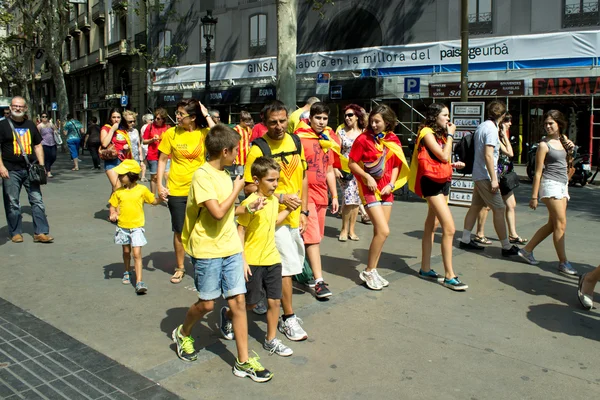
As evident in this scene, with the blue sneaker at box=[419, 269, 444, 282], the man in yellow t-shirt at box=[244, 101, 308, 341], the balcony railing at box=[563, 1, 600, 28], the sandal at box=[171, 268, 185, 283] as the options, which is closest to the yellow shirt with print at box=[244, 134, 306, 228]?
the man in yellow t-shirt at box=[244, 101, 308, 341]

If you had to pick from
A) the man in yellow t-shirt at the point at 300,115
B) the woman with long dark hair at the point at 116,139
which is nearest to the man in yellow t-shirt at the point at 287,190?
the man in yellow t-shirt at the point at 300,115

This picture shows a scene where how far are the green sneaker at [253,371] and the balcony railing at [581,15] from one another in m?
18.6

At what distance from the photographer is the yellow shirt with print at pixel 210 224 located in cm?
365

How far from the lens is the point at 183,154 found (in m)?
5.80

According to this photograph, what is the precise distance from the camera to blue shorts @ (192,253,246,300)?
3715mm

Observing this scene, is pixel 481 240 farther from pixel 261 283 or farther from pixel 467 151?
pixel 261 283

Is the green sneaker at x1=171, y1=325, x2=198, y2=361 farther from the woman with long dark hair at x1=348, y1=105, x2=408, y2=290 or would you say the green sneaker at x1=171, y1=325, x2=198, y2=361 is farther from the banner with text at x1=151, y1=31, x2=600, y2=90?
the banner with text at x1=151, y1=31, x2=600, y2=90

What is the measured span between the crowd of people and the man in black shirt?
16mm

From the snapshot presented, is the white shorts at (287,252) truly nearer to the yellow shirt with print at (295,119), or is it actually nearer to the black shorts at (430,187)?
the black shorts at (430,187)

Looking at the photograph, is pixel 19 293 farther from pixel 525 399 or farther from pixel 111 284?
pixel 525 399

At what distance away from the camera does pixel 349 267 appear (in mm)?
6430

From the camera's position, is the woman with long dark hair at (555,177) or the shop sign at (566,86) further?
the shop sign at (566,86)

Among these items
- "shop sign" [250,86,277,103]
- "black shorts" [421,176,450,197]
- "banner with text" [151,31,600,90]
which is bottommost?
"black shorts" [421,176,450,197]

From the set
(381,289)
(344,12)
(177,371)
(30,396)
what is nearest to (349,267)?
(381,289)
